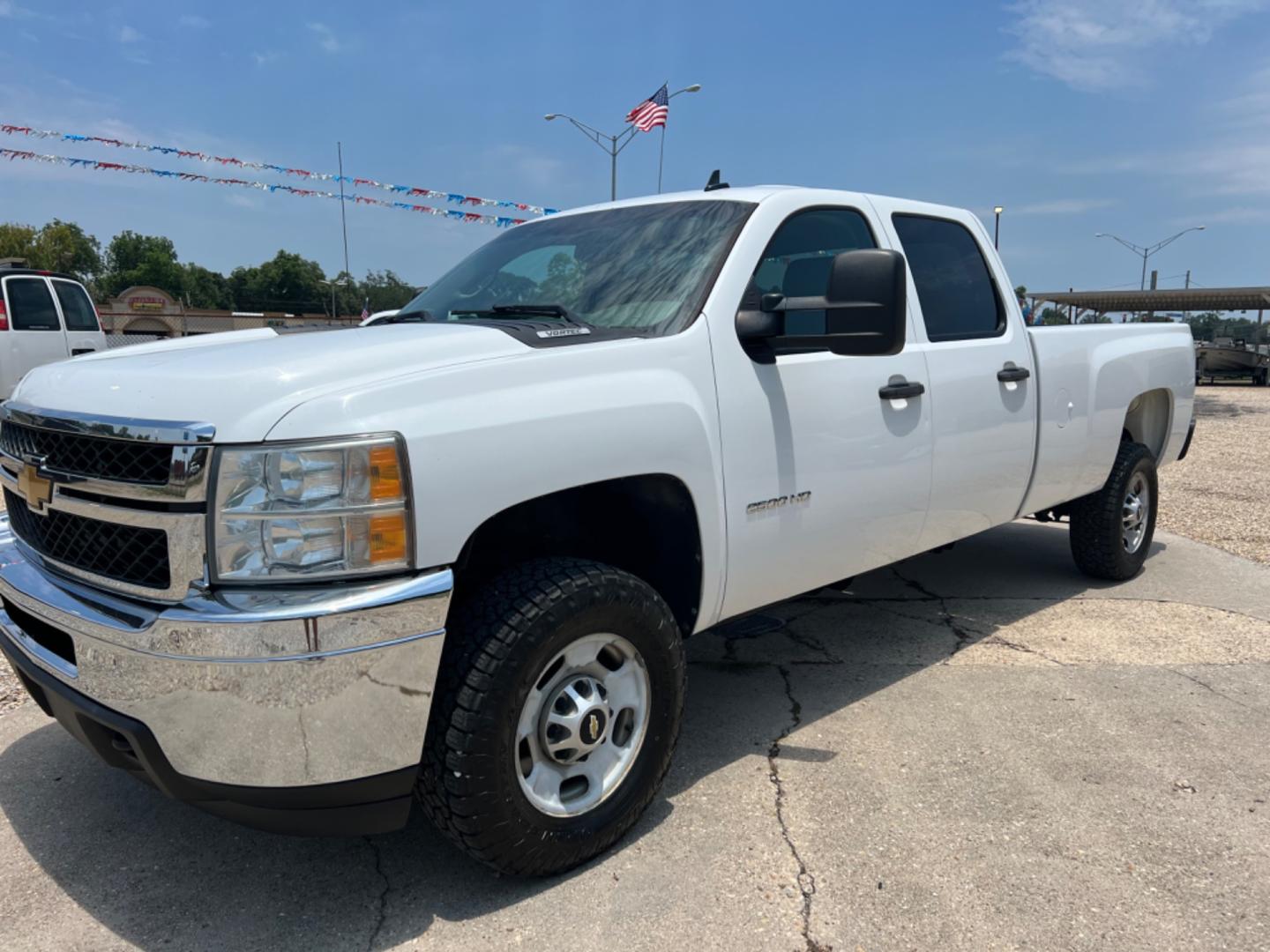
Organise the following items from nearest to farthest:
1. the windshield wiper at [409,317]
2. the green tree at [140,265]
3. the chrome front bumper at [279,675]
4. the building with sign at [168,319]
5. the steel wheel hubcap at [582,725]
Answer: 1. the chrome front bumper at [279,675]
2. the steel wheel hubcap at [582,725]
3. the windshield wiper at [409,317]
4. the building with sign at [168,319]
5. the green tree at [140,265]

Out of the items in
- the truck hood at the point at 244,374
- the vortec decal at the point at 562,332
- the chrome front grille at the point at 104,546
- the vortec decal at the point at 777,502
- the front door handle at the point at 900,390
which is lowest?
the vortec decal at the point at 777,502

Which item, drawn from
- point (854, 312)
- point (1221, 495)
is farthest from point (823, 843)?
point (1221, 495)

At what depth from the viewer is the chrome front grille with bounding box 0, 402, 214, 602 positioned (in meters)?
2.01

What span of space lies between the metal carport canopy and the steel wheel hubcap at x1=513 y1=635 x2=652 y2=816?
40.8 m

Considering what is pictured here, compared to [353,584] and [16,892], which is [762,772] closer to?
[353,584]

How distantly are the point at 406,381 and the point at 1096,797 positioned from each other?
249 cm

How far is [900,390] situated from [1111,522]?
252 cm

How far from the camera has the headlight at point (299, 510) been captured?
199 cm

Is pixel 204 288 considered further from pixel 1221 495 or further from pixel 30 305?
pixel 1221 495

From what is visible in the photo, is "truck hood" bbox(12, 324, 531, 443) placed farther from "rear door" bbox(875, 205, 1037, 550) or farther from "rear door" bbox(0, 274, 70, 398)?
"rear door" bbox(0, 274, 70, 398)

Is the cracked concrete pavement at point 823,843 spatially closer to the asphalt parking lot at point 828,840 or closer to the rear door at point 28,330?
the asphalt parking lot at point 828,840

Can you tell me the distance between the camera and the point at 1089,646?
4383mm

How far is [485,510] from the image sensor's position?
2.21m

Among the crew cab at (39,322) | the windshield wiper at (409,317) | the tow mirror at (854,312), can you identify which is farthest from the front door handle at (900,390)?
the crew cab at (39,322)
